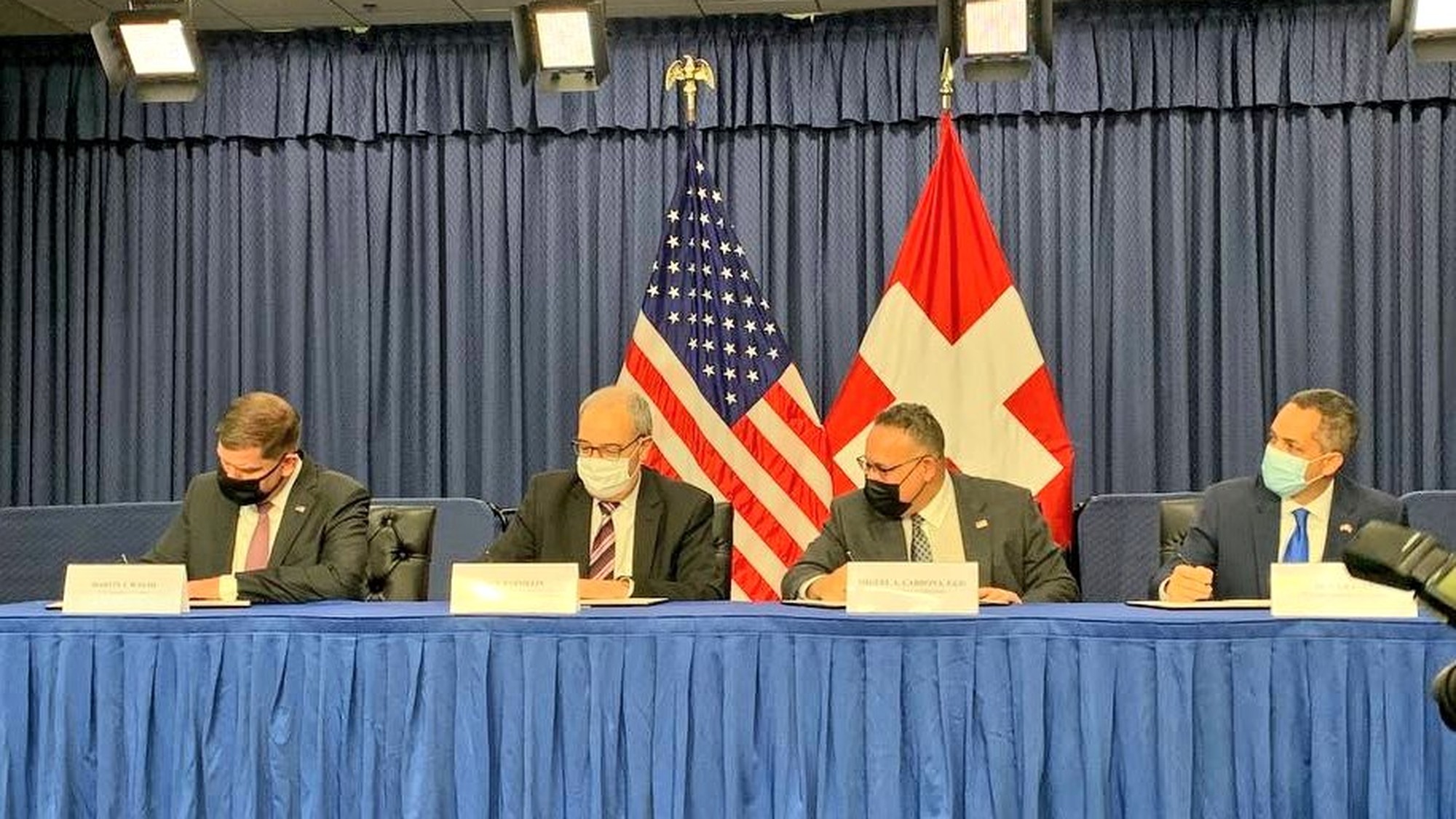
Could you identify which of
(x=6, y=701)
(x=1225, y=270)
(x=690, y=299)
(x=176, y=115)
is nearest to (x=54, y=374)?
(x=176, y=115)

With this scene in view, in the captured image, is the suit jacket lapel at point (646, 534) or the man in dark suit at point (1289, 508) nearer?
the man in dark suit at point (1289, 508)

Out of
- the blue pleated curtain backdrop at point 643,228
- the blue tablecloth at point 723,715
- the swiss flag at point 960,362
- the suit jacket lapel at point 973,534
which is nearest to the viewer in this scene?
the blue tablecloth at point 723,715

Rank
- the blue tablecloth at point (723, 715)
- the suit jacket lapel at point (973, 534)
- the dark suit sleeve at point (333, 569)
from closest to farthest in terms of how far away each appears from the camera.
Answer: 1. the blue tablecloth at point (723, 715)
2. the dark suit sleeve at point (333, 569)
3. the suit jacket lapel at point (973, 534)

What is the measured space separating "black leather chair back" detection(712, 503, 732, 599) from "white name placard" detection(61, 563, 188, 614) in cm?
139

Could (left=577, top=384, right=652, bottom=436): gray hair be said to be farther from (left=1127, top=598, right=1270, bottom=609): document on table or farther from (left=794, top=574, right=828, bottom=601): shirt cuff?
(left=1127, top=598, right=1270, bottom=609): document on table

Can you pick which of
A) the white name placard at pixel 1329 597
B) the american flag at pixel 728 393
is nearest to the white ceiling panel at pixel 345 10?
the american flag at pixel 728 393

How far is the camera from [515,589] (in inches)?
111

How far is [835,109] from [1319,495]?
10.1ft

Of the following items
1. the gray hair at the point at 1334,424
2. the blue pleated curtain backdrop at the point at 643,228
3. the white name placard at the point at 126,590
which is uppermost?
the blue pleated curtain backdrop at the point at 643,228

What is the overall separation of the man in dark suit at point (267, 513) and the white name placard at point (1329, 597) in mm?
2033

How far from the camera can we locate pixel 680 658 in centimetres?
264

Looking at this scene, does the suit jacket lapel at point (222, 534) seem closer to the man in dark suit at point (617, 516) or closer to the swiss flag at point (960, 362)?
the man in dark suit at point (617, 516)

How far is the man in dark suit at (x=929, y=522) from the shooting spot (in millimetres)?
3637

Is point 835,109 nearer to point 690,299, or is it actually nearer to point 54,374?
point 690,299
